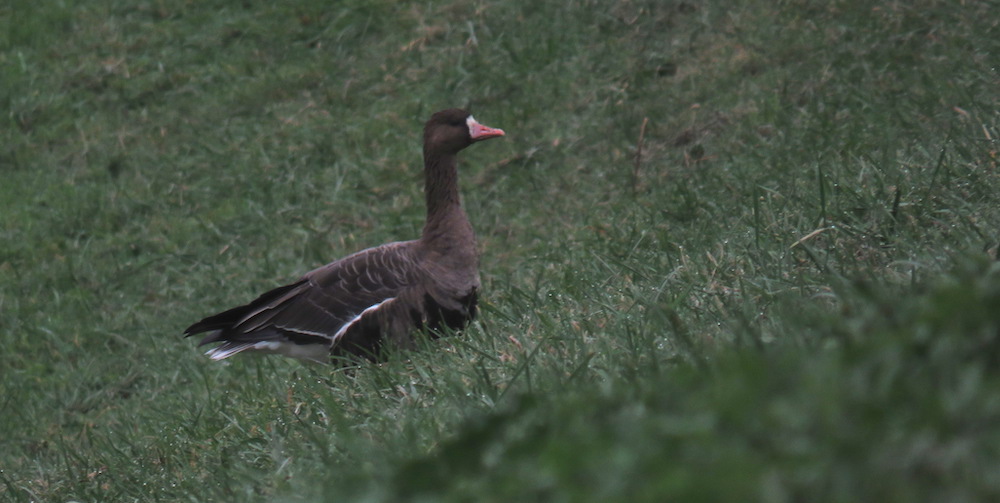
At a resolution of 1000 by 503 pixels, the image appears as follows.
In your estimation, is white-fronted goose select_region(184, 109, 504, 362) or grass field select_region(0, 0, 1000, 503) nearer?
grass field select_region(0, 0, 1000, 503)

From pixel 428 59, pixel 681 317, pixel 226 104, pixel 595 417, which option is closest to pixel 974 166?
pixel 681 317

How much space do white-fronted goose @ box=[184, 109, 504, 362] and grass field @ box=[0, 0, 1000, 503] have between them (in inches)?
8.4

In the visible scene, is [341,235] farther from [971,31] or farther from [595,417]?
[595,417]

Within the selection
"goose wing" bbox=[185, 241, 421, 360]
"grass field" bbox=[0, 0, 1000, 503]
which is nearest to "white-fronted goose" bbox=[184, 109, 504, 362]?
"goose wing" bbox=[185, 241, 421, 360]

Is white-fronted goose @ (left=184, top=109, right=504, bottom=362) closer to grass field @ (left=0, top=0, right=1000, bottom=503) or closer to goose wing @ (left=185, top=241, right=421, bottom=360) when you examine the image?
goose wing @ (left=185, top=241, right=421, bottom=360)

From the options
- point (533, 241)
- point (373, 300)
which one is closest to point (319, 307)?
point (373, 300)

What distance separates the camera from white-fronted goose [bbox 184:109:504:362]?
5473 mm

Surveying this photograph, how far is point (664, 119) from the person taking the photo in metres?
8.07

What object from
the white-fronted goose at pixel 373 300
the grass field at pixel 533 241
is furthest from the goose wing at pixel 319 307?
the grass field at pixel 533 241

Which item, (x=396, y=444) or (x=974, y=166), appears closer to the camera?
(x=396, y=444)

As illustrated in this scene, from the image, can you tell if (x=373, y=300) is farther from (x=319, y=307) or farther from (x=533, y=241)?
(x=533, y=241)

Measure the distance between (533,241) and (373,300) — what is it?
2.03m

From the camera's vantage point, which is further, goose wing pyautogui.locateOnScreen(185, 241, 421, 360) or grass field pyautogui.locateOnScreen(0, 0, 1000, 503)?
goose wing pyautogui.locateOnScreen(185, 241, 421, 360)

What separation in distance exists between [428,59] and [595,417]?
767 cm
